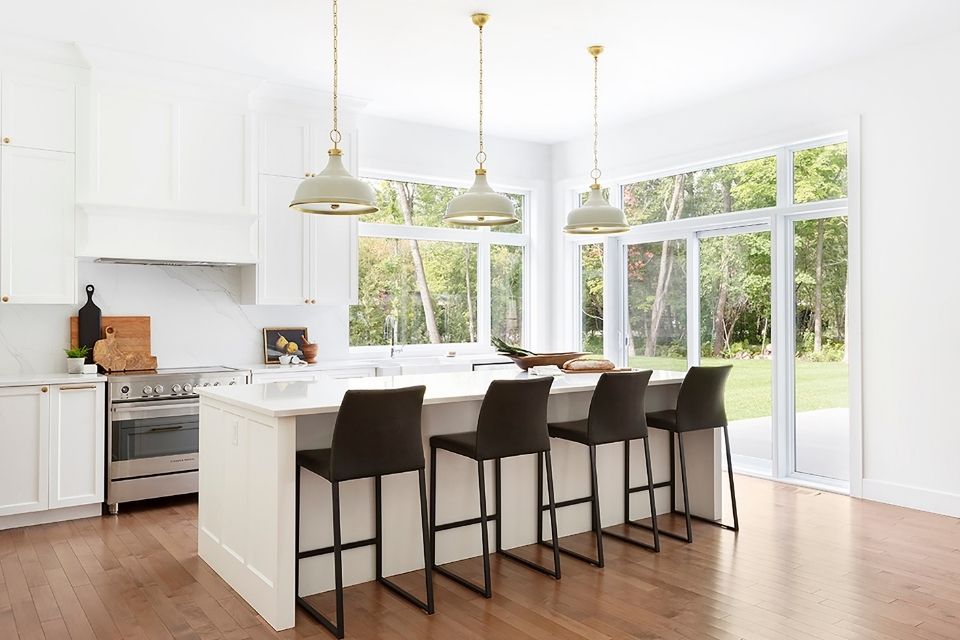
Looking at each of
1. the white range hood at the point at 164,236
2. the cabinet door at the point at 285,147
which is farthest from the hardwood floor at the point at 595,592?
the cabinet door at the point at 285,147

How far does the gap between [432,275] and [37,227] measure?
3.34 metres

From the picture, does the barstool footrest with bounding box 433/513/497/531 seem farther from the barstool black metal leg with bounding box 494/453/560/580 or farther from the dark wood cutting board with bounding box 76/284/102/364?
the dark wood cutting board with bounding box 76/284/102/364

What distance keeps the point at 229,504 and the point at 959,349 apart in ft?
14.2

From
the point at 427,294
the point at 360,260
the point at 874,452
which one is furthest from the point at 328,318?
the point at 874,452

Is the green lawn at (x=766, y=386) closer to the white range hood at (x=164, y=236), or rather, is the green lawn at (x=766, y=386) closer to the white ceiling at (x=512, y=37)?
the white ceiling at (x=512, y=37)

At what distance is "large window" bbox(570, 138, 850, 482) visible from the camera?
5484 mm

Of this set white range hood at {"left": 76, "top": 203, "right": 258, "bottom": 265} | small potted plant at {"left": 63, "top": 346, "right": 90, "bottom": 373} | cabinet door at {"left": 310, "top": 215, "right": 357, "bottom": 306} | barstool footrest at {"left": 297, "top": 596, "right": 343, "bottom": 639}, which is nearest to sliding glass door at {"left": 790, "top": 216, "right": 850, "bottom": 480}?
cabinet door at {"left": 310, "top": 215, "right": 357, "bottom": 306}

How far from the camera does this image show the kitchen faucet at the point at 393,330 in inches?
269

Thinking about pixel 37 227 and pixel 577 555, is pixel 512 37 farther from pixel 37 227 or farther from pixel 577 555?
pixel 37 227

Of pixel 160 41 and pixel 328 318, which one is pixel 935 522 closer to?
pixel 328 318

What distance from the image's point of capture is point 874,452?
16.8ft

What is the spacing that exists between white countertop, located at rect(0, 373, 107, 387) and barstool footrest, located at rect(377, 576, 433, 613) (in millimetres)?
2448

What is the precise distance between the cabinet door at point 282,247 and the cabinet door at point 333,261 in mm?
72

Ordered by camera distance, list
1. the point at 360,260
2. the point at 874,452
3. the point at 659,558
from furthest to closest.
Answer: the point at 360,260
the point at 874,452
the point at 659,558
